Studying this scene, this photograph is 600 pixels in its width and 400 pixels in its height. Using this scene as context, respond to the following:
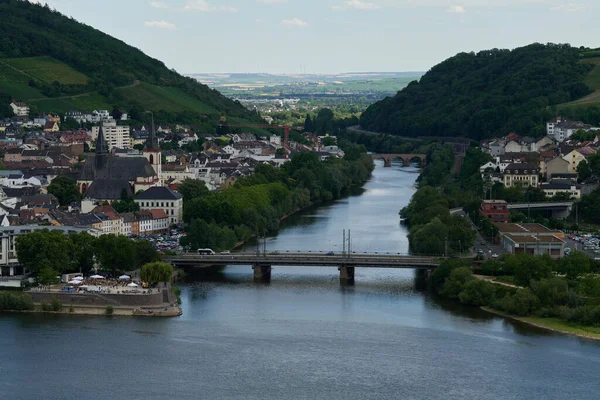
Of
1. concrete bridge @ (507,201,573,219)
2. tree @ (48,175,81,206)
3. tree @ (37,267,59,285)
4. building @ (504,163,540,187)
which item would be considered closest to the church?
tree @ (48,175,81,206)

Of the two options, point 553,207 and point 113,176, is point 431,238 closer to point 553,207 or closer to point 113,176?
point 553,207

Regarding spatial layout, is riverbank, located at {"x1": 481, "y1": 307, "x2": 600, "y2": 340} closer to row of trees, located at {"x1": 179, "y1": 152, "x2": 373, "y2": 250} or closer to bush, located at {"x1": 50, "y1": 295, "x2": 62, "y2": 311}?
bush, located at {"x1": 50, "y1": 295, "x2": 62, "y2": 311}

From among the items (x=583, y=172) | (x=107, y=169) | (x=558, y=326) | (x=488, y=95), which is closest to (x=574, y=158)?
(x=583, y=172)

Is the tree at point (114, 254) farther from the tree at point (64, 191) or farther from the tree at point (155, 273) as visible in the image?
the tree at point (64, 191)

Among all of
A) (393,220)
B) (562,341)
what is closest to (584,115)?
(393,220)

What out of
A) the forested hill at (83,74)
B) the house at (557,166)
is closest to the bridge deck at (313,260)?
the house at (557,166)

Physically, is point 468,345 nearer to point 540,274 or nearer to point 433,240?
point 540,274

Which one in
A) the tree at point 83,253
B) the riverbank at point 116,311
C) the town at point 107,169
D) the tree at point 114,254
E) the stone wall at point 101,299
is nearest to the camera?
the riverbank at point 116,311

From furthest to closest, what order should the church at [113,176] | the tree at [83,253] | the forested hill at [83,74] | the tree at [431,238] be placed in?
the forested hill at [83,74] → the church at [113,176] → the tree at [431,238] → the tree at [83,253]
